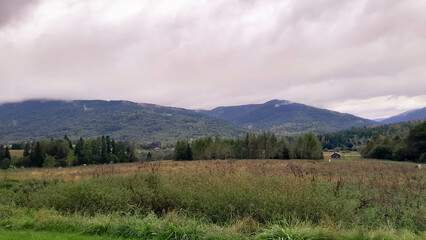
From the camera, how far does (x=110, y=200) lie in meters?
10.6

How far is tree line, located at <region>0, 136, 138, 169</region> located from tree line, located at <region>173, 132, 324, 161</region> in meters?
18.8

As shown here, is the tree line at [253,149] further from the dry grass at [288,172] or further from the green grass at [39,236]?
the green grass at [39,236]

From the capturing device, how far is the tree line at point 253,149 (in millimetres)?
65000

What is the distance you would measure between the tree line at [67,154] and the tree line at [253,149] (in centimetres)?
1876

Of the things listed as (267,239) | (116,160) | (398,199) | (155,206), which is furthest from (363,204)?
(116,160)

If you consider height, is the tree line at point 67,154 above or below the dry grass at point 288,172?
below

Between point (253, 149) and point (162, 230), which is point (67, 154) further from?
point (162, 230)

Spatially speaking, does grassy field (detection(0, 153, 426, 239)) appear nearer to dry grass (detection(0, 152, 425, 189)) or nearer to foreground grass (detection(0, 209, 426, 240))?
foreground grass (detection(0, 209, 426, 240))

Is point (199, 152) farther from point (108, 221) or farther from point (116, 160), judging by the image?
point (108, 221)

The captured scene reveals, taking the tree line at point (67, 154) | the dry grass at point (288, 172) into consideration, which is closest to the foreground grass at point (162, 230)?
the dry grass at point (288, 172)

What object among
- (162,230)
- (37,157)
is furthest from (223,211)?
(37,157)

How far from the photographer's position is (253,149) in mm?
69688

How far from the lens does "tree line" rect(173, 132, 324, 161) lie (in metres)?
65.0

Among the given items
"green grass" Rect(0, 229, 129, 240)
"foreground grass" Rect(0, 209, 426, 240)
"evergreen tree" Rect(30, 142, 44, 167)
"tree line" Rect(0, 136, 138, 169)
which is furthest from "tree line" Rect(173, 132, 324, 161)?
"green grass" Rect(0, 229, 129, 240)
